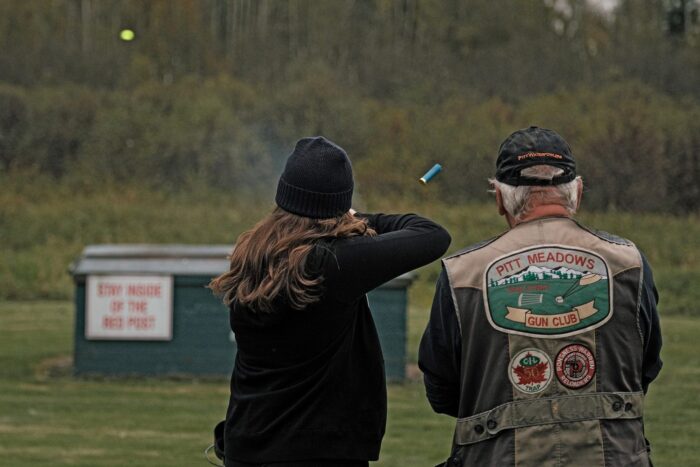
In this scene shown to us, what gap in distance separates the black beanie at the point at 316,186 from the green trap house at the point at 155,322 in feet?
22.2

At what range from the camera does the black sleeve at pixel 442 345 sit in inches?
121

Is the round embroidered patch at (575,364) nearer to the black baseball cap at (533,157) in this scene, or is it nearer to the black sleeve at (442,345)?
the black sleeve at (442,345)

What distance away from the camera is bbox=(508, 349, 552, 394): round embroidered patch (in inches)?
117

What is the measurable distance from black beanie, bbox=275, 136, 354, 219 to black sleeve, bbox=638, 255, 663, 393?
798 millimetres

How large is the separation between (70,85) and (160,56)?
2957mm

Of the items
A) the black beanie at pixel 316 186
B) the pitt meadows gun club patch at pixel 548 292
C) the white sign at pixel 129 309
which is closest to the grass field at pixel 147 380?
the white sign at pixel 129 309

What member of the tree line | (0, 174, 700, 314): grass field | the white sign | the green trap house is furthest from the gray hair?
the tree line

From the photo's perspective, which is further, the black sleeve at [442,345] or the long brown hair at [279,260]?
the long brown hair at [279,260]

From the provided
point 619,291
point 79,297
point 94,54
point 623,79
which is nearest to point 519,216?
point 619,291

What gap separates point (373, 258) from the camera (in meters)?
3.25

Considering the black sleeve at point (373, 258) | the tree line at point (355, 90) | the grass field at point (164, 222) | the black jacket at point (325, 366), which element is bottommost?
the grass field at point (164, 222)

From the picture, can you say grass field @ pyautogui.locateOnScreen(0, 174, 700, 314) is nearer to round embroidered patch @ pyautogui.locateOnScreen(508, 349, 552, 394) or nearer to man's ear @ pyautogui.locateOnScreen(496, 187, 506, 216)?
man's ear @ pyautogui.locateOnScreen(496, 187, 506, 216)

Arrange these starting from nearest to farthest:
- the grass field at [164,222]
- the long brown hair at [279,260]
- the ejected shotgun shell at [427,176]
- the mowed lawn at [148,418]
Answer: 1. the long brown hair at [279,260]
2. the ejected shotgun shell at [427,176]
3. the mowed lawn at [148,418]
4. the grass field at [164,222]

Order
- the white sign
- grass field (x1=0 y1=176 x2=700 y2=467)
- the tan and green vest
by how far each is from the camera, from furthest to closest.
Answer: the white sign, grass field (x1=0 y1=176 x2=700 y2=467), the tan and green vest
